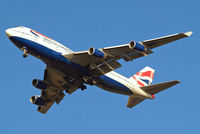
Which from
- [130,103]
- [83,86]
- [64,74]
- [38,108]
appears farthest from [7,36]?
[130,103]

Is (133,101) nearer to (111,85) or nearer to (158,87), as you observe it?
(158,87)

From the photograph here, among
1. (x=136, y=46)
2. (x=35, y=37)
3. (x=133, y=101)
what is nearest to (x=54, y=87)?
(x=35, y=37)

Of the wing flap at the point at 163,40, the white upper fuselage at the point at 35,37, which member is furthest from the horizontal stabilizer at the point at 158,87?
the white upper fuselage at the point at 35,37

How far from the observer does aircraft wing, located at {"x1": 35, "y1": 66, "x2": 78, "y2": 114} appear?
45.4 m

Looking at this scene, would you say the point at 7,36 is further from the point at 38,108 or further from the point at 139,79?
the point at 139,79

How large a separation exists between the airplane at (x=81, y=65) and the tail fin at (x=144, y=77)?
1199 mm

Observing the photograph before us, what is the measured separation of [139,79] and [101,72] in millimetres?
9833

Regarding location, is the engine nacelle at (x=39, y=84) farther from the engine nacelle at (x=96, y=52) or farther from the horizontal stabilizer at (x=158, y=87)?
the horizontal stabilizer at (x=158, y=87)

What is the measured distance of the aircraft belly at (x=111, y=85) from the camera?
4473 cm

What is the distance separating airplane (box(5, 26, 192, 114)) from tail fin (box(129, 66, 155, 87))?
120 centimetres

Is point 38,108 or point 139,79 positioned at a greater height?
point 139,79

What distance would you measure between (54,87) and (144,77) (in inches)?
499

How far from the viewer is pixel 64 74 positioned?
43.9m

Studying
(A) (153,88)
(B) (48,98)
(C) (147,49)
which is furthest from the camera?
(B) (48,98)
